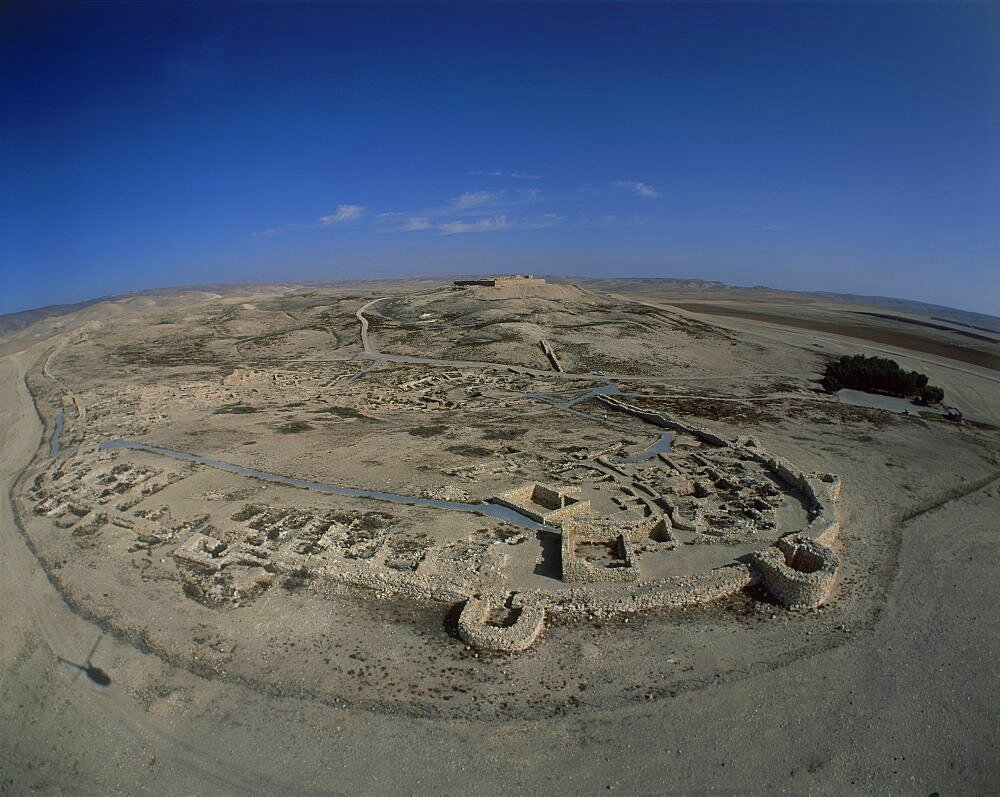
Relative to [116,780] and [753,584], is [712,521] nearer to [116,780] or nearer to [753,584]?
[753,584]

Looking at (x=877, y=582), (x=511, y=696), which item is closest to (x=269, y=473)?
(x=511, y=696)

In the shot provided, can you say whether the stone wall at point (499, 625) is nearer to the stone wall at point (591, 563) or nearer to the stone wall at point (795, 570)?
the stone wall at point (591, 563)

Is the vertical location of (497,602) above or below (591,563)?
below

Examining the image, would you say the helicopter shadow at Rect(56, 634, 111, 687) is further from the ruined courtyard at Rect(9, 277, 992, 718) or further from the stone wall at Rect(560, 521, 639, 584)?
the stone wall at Rect(560, 521, 639, 584)

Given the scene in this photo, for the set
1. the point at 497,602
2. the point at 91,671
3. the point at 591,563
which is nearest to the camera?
the point at 91,671

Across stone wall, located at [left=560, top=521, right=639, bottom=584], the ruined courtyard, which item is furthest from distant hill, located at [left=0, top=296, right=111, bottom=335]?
stone wall, located at [left=560, top=521, right=639, bottom=584]

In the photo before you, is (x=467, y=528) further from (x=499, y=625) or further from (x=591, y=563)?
(x=499, y=625)

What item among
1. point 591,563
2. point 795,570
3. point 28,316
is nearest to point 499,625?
point 591,563

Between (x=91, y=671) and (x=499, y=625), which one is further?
(x=499, y=625)
